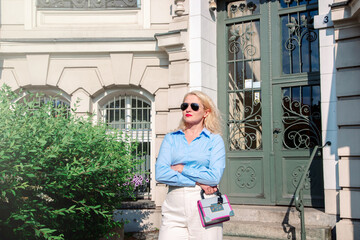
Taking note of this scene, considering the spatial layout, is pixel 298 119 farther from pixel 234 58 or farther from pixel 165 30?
pixel 165 30

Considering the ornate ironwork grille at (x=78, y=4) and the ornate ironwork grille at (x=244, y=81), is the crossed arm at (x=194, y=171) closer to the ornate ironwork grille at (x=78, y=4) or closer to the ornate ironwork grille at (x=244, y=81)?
the ornate ironwork grille at (x=244, y=81)

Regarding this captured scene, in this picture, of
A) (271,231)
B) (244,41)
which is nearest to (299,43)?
(244,41)

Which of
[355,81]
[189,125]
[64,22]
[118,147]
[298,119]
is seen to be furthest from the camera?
[64,22]

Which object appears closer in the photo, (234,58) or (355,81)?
(355,81)

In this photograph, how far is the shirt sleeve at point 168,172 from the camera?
3305 millimetres

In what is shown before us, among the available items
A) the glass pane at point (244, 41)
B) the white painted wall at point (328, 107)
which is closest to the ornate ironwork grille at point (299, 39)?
the glass pane at point (244, 41)

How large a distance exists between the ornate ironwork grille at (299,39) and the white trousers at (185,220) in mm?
4811

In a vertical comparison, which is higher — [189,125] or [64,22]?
[64,22]

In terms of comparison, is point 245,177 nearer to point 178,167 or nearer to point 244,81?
point 244,81

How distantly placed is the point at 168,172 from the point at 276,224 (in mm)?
3973

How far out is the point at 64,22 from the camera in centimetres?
894

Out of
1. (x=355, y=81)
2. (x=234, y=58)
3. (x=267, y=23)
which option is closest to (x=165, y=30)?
(x=234, y=58)

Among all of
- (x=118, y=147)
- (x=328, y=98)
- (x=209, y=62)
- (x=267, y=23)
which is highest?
(x=267, y=23)

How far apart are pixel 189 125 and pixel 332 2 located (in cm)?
423
